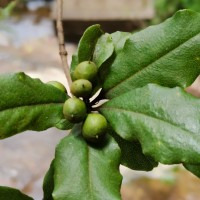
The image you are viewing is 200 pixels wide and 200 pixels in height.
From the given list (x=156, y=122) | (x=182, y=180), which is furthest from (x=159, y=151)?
(x=182, y=180)

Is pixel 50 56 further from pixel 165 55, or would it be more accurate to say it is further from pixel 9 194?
pixel 165 55

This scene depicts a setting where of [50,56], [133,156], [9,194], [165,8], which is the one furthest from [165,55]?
[165,8]

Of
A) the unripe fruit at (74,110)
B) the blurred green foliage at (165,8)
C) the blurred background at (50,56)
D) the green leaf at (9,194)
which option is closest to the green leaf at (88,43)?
the unripe fruit at (74,110)

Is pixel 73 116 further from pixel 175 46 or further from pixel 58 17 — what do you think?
pixel 58 17

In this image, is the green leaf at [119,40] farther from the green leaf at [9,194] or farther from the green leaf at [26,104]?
the green leaf at [9,194]

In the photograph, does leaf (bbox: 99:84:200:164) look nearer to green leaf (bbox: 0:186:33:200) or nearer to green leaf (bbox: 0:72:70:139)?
green leaf (bbox: 0:72:70:139)

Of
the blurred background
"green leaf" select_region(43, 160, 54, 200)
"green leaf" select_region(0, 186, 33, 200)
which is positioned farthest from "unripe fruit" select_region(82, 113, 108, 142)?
the blurred background
